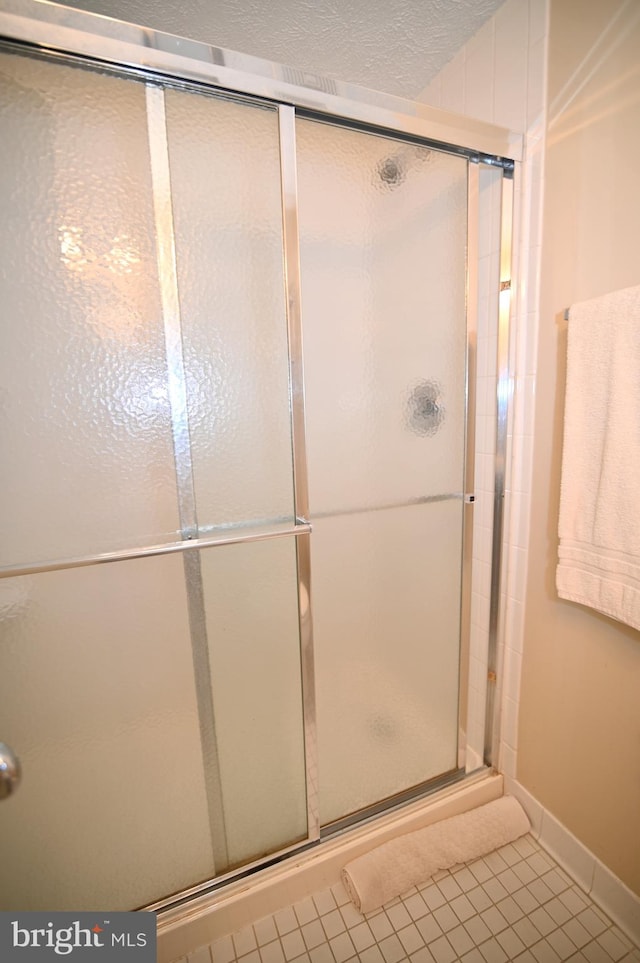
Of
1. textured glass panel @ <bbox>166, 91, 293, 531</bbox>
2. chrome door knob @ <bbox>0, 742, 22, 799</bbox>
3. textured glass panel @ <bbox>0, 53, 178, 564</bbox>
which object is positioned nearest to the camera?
chrome door knob @ <bbox>0, 742, 22, 799</bbox>

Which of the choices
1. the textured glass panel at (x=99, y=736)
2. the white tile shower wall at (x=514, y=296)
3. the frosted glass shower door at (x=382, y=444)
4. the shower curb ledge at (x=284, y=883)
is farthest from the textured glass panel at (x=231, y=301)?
the shower curb ledge at (x=284, y=883)

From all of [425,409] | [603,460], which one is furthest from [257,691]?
[603,460]

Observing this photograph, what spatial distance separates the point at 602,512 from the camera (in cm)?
95

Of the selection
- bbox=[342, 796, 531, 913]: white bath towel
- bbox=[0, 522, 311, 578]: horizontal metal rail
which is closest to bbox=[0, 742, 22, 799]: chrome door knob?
bbox=[0, 522, 311, 578]: horizontal metal rail

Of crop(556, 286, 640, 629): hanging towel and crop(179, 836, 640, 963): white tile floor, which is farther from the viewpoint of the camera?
crop(179, 836, 640, 963): white tile floor

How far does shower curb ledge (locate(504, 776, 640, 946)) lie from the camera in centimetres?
101

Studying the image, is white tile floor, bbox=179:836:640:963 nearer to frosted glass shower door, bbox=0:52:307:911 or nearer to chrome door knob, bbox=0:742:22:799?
frosted glass shower door, bbox=0:52:307:911

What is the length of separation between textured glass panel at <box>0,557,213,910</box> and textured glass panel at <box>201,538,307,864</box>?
0.08 metres

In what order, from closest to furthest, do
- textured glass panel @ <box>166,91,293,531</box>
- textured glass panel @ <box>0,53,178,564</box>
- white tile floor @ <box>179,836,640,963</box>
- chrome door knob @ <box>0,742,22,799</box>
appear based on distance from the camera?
chrome door knob @ <box>0,742,22,799</box>, textured glass panel @ <box>0,53,178,564</box>, textured glass panel @ <box>166,91,293,531</box>, white tile floor @ <box>179,836,640,963</box>

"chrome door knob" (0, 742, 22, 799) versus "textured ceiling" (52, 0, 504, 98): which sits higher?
"textured ceiling" (52, 0, 504, 98)

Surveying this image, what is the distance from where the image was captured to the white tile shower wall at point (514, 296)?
1.07m

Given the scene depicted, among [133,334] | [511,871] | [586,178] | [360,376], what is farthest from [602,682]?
[133,334]

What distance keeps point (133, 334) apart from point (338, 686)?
43.4 inches

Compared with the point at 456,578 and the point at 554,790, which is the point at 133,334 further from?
the point at 554,790
